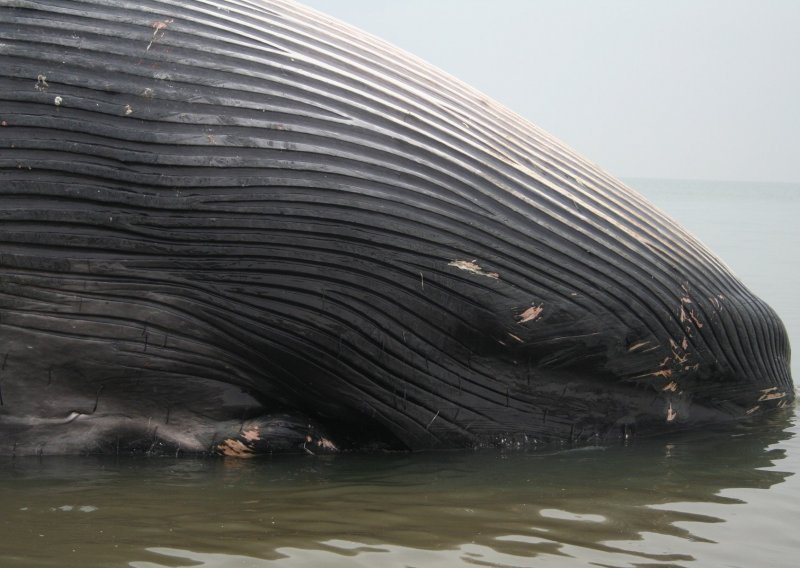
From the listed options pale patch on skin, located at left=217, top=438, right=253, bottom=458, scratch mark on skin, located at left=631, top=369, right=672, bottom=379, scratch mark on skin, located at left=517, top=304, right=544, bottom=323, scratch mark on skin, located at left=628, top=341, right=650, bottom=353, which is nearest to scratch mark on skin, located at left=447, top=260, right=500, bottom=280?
scratch mark on skin, located at left=517, top=304, right=544, bottom=323

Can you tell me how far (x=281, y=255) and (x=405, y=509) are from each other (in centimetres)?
148

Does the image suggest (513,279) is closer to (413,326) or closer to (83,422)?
(413,326)

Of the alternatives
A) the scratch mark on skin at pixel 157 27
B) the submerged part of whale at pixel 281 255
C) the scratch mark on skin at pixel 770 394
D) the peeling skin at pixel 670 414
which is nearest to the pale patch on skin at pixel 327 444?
the submerged part of whale at pixel 281 255

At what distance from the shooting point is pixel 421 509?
4871 millimetres

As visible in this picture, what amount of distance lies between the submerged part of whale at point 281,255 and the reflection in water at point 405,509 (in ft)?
0.92

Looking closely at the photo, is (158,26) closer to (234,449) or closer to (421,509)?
(234,449)

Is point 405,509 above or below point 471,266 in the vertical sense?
below

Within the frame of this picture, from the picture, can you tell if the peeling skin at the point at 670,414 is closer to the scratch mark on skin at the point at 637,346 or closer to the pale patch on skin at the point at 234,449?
the scratch mark on skin at the point at 637,346

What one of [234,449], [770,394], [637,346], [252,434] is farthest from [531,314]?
[770,394]

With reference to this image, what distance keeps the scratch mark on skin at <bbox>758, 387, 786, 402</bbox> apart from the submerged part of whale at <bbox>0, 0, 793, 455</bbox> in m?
1.00

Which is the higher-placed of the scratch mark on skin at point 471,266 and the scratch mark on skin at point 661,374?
the scratch mark on skin at point 471,266

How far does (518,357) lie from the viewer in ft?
19.6

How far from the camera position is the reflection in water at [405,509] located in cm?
418

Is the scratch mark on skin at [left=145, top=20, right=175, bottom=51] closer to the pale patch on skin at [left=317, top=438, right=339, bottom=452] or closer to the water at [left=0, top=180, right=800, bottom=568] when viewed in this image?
the water at [left=0, top=180, right=800, bottom=568]
